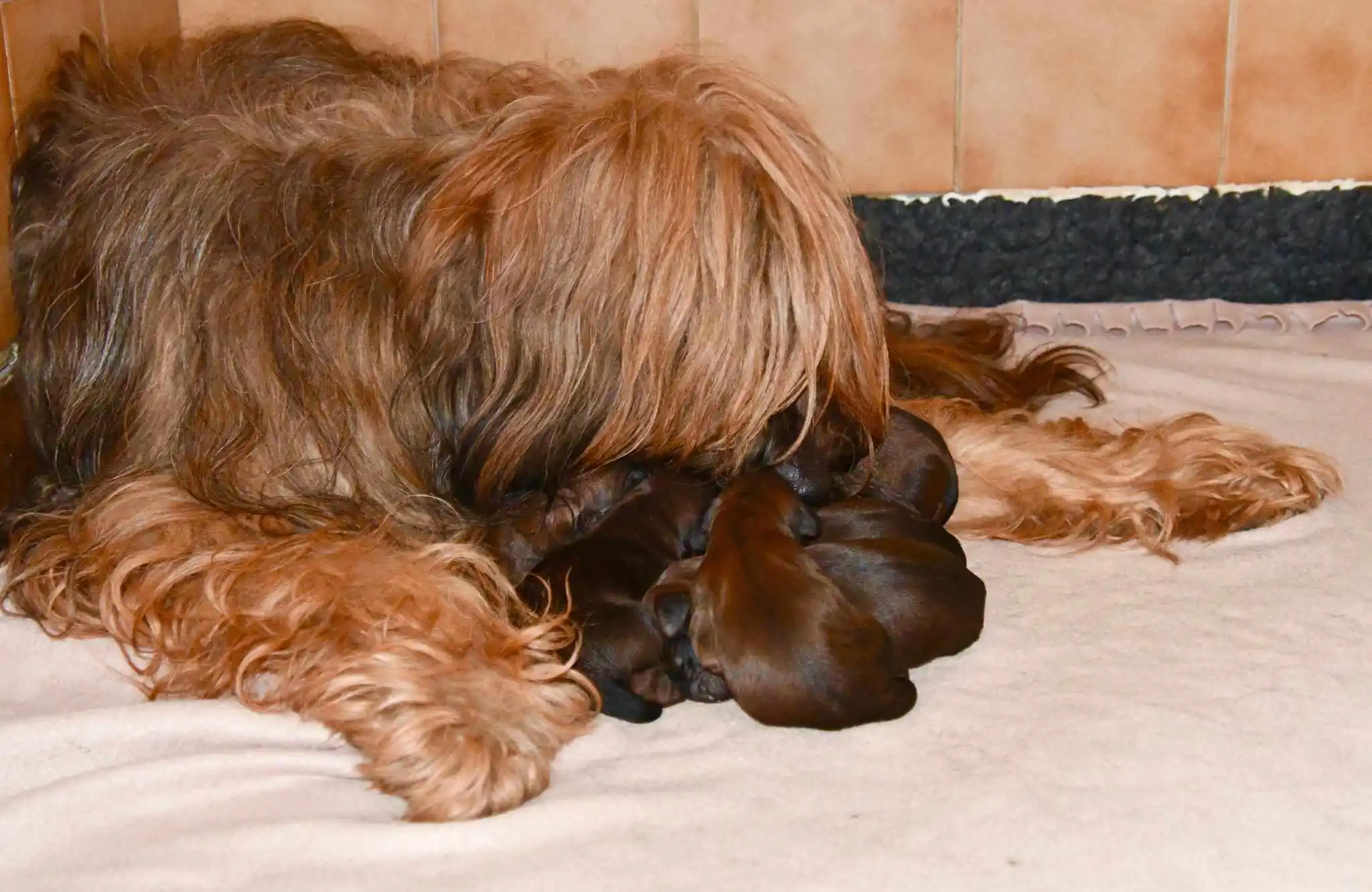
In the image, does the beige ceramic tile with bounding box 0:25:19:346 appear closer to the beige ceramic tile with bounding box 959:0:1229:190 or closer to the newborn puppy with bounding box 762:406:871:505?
the newborn puppy with bounding box 762:406:871:505

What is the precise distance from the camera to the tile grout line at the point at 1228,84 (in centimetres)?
332

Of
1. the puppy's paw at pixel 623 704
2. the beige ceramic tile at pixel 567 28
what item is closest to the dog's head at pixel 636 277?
the puppy's paw at pixel 623 704

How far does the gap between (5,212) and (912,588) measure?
4.40ft

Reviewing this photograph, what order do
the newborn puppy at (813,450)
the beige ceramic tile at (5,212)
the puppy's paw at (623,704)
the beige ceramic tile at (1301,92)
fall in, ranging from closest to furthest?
1. the puppy's paw at (623,704)
2. the newborn puppy at (813,450)
3. the beige ceramic tile at (5,212)
4. the beige ceramic tile at (1301,92)

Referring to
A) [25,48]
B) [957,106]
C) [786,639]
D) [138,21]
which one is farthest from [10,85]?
[957,106]

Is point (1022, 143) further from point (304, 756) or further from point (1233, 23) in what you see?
point (304, 756)

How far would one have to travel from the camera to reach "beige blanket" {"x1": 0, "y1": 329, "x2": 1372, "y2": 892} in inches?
61.6

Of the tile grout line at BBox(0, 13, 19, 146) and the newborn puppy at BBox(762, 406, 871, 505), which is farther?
the tile grout line at BBox(0, 13, 19, 146)

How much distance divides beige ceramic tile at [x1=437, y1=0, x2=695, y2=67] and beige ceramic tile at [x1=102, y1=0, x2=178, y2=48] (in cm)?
52

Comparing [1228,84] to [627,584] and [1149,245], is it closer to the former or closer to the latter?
[1149,245]

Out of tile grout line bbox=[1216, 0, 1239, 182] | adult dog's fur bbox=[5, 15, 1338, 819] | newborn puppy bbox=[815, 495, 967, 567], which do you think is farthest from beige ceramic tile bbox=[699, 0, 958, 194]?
newborn puppy bbox=[815, 495, 967, 567]

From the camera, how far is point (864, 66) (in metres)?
3.37

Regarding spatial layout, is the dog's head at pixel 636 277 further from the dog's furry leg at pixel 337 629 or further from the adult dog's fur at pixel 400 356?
the dog's furry leg at pixel 337 629

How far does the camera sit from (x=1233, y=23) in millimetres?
3324
